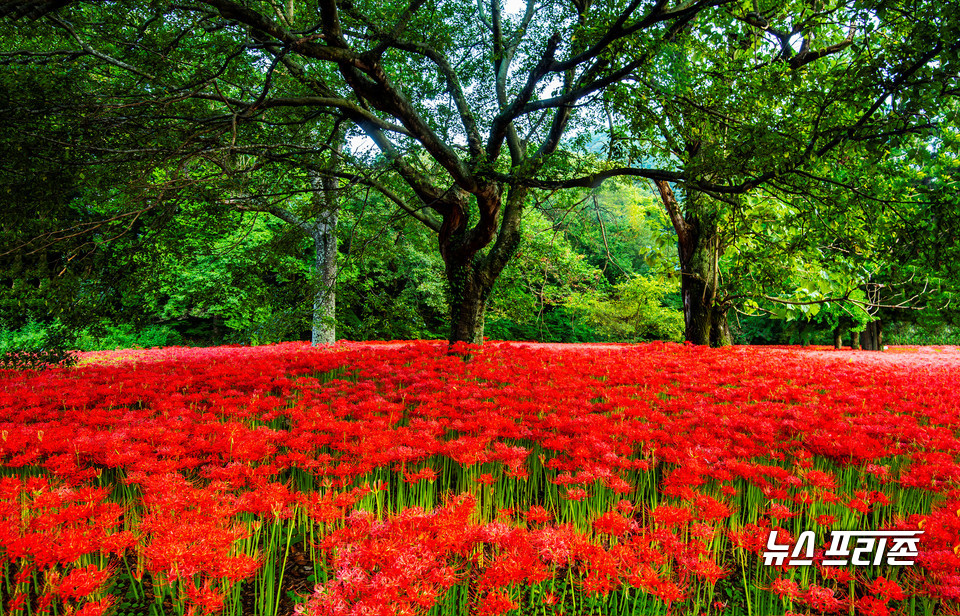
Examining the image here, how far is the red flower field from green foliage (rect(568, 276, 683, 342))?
528 inches

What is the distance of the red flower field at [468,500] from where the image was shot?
1.76 meters

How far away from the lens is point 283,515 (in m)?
2.15

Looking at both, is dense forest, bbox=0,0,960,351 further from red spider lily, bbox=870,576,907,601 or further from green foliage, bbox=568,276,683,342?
green foliage, bbox=568,276,683,342

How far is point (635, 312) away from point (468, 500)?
68.7 ft

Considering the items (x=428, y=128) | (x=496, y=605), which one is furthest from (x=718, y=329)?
(x=496, y=605)

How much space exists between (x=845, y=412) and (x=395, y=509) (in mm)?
4723

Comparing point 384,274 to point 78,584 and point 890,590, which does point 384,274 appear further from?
point 890,590

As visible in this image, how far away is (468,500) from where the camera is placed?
216 centimetres

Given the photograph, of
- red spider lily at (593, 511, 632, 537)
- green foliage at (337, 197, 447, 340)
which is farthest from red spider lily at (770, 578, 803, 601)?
green foliage at (337, 197, 447, 340)

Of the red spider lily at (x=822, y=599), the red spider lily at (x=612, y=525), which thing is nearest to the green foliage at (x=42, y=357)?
the red spider lily at (x=612, y=525)

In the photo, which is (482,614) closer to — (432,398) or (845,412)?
(432,398)

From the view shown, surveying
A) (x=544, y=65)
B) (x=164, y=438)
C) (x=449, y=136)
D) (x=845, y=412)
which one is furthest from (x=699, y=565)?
(x=449, y=136)

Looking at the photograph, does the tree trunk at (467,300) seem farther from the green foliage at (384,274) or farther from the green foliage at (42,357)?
the green foliage at (42,357)

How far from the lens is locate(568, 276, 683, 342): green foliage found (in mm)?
20234
